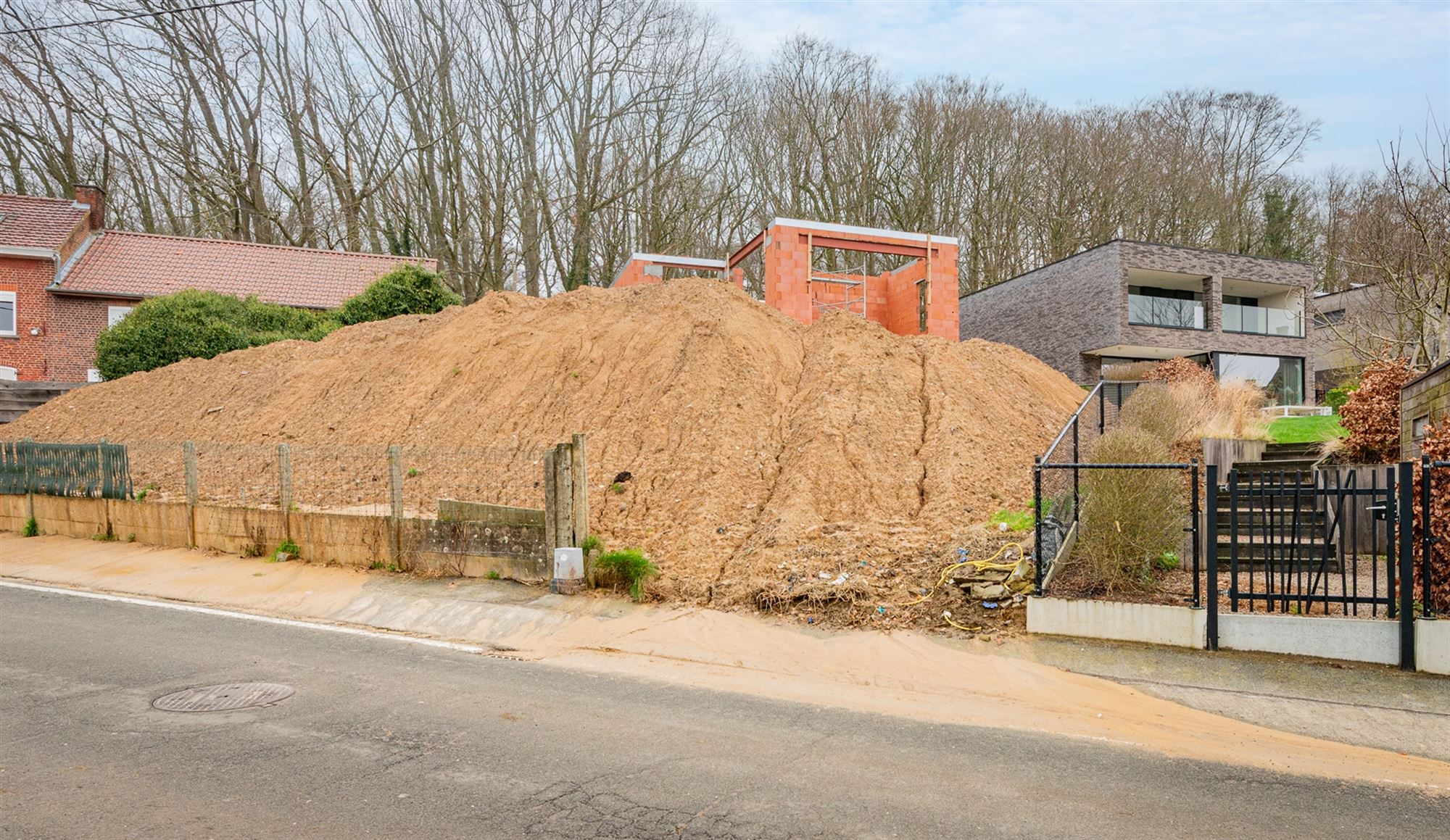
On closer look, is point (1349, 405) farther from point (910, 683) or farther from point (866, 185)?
point (866, 185)

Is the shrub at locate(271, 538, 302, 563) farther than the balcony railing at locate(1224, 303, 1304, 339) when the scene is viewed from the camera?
No

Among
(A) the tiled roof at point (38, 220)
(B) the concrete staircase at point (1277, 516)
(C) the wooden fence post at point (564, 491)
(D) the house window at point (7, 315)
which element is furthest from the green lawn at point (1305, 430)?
(A) the tiled roof at point (38, 220)

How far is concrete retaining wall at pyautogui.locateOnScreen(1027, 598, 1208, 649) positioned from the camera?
730 centimetres

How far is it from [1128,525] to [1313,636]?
1.75 meters

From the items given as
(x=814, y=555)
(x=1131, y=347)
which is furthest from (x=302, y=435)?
(x=1131, y=347)

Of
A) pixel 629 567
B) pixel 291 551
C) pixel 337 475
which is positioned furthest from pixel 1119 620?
pixel 337 475

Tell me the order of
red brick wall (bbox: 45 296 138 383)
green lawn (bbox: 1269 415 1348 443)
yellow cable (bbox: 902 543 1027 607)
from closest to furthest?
1. yellow cable (bbox: 902 543 1027 607)
2. green lawn (bbox: 1269 415 1348 443)
3. red brick wall (bbox: 45 296 138 383)

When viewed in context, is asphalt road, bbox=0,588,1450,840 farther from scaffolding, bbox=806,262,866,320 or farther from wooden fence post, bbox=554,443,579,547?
scaffolding, bbox=806,262,866,320

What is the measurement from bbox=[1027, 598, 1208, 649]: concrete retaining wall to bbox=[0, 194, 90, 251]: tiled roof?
30884 mm

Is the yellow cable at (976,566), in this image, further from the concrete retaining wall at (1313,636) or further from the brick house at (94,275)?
the brick house at (94,275)

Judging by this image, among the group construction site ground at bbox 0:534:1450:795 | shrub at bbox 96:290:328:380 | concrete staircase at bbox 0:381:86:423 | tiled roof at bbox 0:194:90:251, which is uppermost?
tiled roof at bbox 0:194:90:251

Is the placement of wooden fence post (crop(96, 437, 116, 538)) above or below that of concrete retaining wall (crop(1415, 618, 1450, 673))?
above

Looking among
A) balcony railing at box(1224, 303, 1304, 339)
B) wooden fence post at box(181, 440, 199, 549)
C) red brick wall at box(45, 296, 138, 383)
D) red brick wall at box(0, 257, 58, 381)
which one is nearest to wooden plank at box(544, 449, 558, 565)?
wooden fence post at box(181, 440, 199, 549)

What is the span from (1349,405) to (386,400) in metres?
16.0
